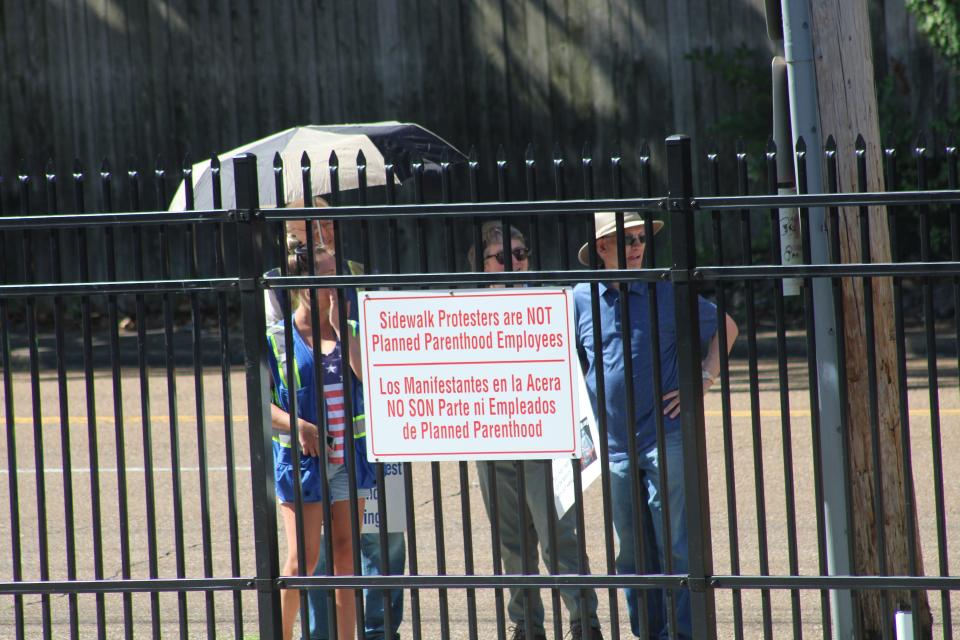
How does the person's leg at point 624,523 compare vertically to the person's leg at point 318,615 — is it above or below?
above

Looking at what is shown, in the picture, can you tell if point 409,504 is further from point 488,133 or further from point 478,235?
point 488,133

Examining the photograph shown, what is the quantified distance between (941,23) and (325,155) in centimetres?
917

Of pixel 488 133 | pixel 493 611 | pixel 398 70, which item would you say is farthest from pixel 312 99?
pixel 493 611

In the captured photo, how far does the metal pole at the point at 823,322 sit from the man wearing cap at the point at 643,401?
45 cm

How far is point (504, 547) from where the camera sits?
18.1ft

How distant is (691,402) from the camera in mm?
4129

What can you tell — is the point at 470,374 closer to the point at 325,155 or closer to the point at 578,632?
the point at 578,632

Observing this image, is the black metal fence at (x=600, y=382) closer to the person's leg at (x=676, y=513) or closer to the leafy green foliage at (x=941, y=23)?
the person's leg at (x=676, y=513)

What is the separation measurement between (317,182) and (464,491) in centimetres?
274

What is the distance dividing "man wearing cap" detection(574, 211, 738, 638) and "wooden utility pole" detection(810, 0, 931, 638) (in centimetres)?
49

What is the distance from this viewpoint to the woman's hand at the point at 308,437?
482cm

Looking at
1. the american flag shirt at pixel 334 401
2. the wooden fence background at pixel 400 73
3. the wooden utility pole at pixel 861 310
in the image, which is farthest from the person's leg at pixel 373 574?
the wooden fence background at pixel 400 73

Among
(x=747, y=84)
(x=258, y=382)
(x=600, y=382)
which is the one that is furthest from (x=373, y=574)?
(x=747, y=84)

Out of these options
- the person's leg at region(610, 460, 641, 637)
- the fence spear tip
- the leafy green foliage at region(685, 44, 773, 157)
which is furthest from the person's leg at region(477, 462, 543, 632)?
the leafy green foliage at region(685, 44, 773, 157)
